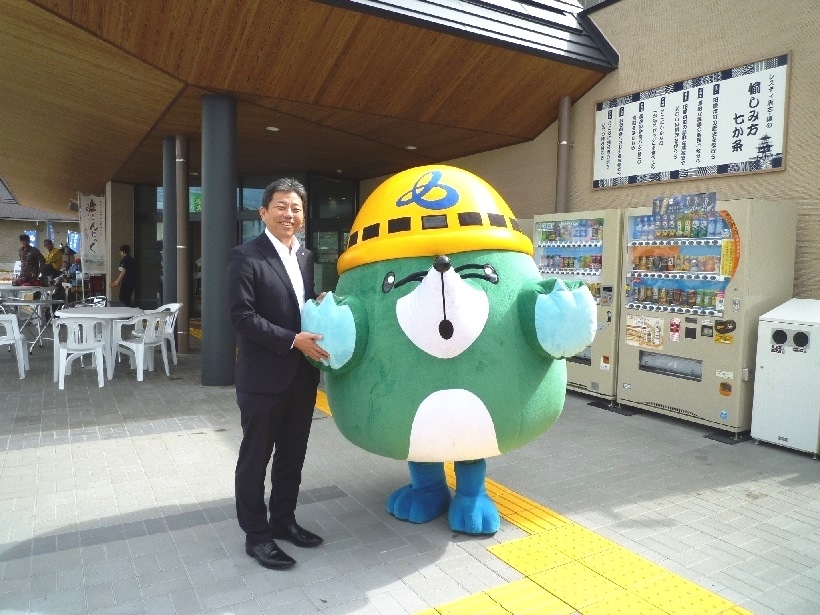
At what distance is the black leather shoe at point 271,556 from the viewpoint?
3299 millimetres

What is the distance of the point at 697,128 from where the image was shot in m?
7.20

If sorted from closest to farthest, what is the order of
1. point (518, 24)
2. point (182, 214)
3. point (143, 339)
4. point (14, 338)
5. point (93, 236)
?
1. point (518, 24)
2. point (14, 338)
3. point (143, 339)
4. point (182, 214)
5. point (93, 236)

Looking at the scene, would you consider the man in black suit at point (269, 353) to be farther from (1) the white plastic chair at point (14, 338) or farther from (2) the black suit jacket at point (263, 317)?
(1) the white plastic chair at point (14, 338)

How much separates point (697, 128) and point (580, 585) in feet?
19.8

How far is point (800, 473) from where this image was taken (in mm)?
5105

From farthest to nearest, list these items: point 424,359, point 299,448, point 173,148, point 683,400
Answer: point 173,148, point 683,400, point 299,448, point 424,359

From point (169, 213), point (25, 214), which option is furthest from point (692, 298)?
point (25, 214)

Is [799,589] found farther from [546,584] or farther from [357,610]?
[357,610]

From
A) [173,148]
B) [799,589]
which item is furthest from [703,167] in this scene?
[173,148]

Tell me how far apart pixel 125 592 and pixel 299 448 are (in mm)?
1155

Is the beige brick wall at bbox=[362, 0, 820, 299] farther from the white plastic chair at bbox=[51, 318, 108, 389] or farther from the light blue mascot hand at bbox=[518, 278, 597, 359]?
the white plastic chair at bbox=[51, 318, 108, 389]

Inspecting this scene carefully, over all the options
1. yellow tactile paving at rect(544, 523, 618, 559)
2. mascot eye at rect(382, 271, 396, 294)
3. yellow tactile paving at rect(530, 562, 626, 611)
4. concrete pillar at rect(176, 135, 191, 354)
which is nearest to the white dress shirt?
mascot eye at rect(382, 271, 396, 294)

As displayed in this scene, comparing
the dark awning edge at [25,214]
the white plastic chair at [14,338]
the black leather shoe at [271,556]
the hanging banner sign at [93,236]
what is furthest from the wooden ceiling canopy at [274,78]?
the dark awning edge at [25,214]

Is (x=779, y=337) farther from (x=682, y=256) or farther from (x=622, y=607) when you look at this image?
(x=622, y=607)
